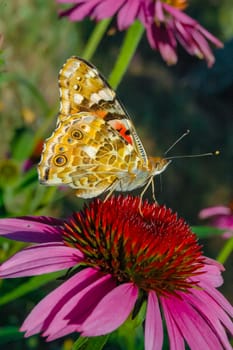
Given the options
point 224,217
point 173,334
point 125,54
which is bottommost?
point 173,334

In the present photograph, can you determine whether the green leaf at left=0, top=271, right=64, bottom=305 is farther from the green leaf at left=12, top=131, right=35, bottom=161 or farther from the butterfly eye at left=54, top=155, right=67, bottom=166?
the green leaf at left=12, top=131, right=35, bottom=161

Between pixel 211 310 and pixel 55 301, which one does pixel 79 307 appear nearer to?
pixel 55 301

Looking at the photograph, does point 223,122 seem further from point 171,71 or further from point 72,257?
point 72,257

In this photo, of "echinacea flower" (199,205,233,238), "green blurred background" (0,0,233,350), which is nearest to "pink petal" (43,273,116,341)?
"echinacea flower" (199,205,233,238)

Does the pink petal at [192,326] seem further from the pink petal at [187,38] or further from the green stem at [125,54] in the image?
the pink petal at [187,38]

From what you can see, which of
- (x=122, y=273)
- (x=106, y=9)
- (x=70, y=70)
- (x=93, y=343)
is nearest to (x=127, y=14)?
(x=106, y=9)

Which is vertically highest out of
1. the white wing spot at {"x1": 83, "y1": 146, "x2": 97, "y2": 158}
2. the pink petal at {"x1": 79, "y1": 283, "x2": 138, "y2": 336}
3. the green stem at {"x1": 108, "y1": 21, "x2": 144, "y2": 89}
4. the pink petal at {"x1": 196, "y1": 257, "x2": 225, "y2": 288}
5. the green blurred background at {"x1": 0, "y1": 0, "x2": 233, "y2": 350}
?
the green blurred background at {"x1": 0, "y1": 0, "x2": 233, "y2": 350}
